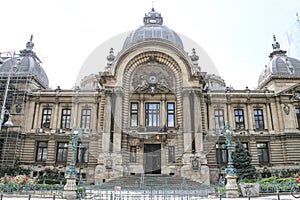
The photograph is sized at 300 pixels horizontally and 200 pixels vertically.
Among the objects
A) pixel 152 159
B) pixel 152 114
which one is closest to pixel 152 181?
pixel 152 159

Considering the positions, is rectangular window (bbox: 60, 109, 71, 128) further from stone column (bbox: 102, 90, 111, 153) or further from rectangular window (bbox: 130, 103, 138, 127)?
rectangular window (bbox: 130, 103, 138, 127)

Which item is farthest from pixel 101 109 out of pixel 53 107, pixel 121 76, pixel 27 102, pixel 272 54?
pixel 272 54

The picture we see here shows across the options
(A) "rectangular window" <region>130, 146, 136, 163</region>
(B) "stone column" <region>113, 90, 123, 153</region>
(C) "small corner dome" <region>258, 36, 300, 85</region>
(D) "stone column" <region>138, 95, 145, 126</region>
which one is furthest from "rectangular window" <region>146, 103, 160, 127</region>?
(C) "small corner dome" <region>258, 36, 300, 85</region>

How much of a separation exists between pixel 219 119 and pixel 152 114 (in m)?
8.15

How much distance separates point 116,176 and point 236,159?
459 inches

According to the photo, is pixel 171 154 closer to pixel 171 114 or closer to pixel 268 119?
pixel 171 114

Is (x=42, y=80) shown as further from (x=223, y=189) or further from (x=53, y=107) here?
(x=223, y=189)

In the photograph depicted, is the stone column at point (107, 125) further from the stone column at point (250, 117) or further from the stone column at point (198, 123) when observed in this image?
the stone column at point (250, 117)

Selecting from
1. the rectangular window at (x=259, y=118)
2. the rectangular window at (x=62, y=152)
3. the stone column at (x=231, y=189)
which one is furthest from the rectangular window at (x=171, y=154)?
the rectangular window at (x=62, y=152)

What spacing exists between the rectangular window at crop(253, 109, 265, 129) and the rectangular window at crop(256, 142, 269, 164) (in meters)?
1.99

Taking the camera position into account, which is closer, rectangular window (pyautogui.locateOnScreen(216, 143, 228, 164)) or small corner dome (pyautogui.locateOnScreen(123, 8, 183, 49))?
rectangular window (pyautogui.locateOnScreen(216, 143, 228, 164))

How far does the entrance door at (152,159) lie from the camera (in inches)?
1022

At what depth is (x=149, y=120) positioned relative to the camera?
27.6 metres

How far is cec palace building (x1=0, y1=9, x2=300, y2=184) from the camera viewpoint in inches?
1010
